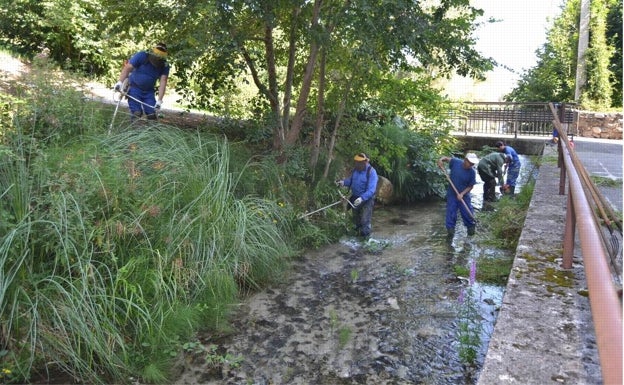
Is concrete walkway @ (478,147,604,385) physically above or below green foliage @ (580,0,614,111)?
below

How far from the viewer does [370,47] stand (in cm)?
615

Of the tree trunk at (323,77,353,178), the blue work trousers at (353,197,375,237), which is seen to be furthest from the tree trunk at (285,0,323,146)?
the blue work trousers at (353,197,375,237)

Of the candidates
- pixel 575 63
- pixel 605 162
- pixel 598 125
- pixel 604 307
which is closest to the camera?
pixel 604 307

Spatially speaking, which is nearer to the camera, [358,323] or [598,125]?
[358,323]

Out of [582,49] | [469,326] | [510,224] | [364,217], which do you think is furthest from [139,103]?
[582,49]

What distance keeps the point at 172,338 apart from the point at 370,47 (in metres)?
4.08

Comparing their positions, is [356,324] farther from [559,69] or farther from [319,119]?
[559,69]

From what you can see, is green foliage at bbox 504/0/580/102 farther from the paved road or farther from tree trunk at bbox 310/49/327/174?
tree trunk at bbox 310/49/327/174

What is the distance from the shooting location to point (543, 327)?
8.46ft

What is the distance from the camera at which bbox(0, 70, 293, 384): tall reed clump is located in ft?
10.7

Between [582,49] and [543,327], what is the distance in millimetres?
19838

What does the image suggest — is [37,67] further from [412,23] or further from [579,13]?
[579,13]

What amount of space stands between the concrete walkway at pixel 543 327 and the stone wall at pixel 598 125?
14.2m

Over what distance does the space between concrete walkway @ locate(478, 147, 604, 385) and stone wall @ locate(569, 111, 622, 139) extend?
1417 cm
